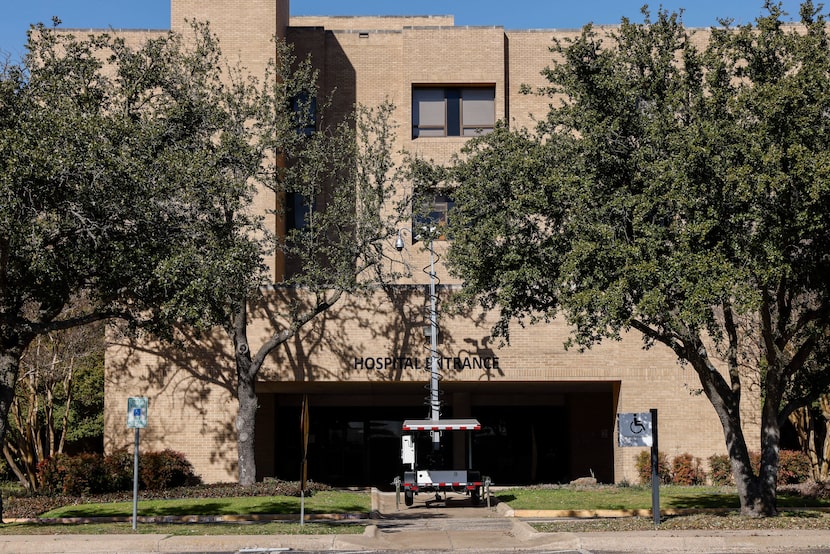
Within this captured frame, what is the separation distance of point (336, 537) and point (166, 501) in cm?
1001

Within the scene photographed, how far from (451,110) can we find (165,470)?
17.0 meters

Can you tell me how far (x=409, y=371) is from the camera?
106 ft

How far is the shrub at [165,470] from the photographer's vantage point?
3030cm

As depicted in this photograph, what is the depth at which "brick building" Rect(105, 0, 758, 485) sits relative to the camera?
32.2m

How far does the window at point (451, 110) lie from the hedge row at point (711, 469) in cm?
1394

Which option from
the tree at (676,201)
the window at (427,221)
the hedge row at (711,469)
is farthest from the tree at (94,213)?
the hedge row at (711,469)

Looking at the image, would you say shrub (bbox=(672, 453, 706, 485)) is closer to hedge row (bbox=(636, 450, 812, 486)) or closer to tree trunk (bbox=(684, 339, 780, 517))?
hedge row (bbox=(636, 450, 812, 486))

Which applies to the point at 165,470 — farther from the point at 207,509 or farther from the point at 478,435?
the point at 478,435

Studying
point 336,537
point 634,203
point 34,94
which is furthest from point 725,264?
point 34,94

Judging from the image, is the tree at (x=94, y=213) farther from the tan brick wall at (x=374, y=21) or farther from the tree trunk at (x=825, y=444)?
the tan brick wall at (x=374, y=21)

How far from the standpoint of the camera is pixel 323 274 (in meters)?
28.6

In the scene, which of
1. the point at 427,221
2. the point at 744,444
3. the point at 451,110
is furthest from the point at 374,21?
the point at 744,444

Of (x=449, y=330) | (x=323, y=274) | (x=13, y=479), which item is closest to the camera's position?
(x=323, y=274)

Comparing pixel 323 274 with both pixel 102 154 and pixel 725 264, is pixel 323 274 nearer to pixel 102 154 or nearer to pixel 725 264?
pixel 102 154
